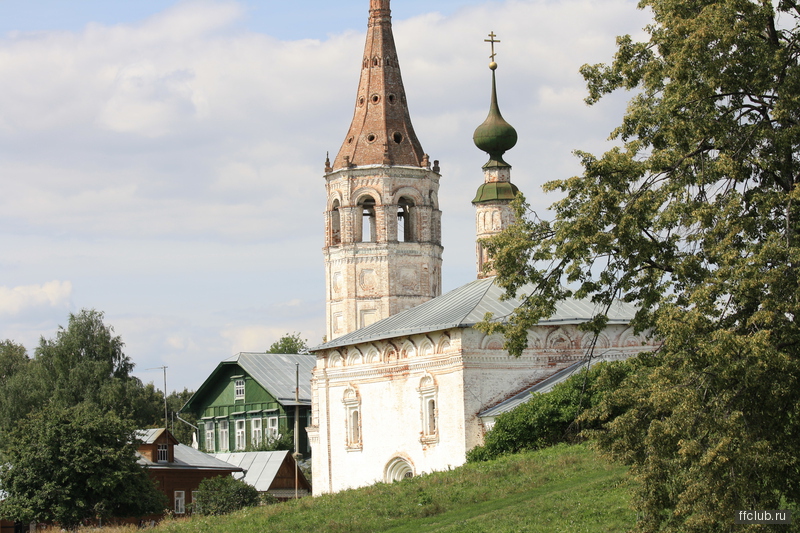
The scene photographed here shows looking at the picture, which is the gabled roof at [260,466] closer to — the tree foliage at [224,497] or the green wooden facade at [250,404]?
the green wooden facade at [250,404]

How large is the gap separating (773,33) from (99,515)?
21486mm

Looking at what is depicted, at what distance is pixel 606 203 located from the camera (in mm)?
14062

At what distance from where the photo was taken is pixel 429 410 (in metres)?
30.5

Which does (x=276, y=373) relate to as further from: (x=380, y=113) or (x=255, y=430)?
(x=380, y=113)

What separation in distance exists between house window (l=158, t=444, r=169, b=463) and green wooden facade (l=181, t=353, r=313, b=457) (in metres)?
9.21

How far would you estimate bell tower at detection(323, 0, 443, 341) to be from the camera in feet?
158

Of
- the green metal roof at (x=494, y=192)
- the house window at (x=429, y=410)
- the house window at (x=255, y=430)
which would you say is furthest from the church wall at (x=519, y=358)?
the house window at (x=255, y=430)

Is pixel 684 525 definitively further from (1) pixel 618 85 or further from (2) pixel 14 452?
(2) pixel 14 452

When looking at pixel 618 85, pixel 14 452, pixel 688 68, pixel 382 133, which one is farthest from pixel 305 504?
pixel 382 133

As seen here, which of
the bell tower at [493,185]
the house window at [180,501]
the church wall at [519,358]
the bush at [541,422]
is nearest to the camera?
the bush at [541,422]

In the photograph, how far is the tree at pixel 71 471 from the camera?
29891 mm

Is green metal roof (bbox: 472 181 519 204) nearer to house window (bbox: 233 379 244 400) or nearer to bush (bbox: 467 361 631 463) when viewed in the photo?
bush (bbox: 467 361 631 463)

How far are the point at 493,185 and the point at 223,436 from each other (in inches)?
838

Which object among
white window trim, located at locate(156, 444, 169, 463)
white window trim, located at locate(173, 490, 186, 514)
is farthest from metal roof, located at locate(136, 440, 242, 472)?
white window trim, located at locate(173, 490, 186, 514)
